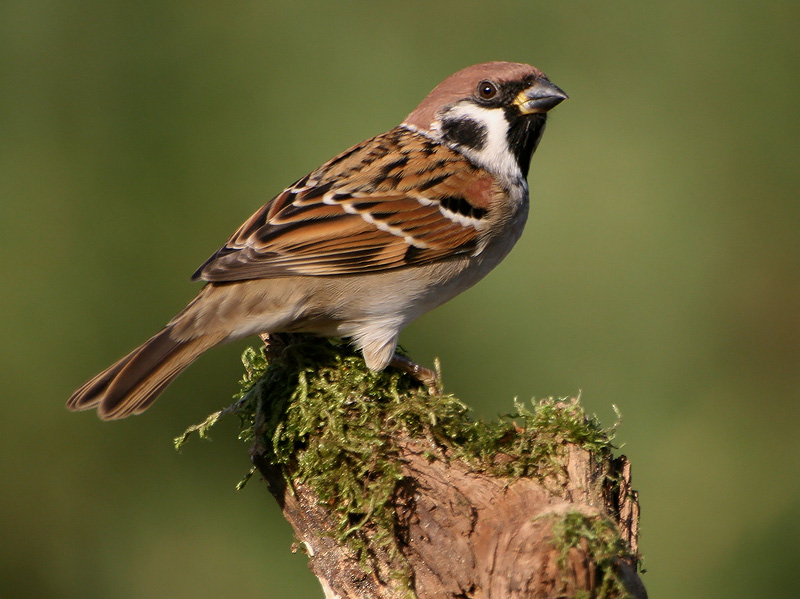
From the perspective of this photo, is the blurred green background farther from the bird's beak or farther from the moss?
the moss

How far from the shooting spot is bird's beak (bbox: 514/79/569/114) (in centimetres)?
415

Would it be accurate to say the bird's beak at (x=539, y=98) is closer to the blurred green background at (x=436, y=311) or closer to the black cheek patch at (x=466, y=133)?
the black cheek patch at (x=466, y=133)

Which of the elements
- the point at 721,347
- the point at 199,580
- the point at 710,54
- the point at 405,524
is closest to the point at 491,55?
the point at 710,54

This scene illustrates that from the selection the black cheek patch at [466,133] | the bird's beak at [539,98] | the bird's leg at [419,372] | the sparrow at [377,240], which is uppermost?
the bird's beak at [539,98]

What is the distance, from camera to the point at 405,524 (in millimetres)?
2885

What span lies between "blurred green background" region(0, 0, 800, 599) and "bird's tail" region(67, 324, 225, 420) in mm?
2640

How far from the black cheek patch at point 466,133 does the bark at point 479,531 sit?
5.56 feet

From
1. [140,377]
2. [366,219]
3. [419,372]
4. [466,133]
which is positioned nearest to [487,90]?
[466,133]

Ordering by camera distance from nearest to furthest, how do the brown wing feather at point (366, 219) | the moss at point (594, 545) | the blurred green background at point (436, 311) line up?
the moss at point (594, 545)
the brown wing feather at point (366, 219)
the blurred green background at point (436, 311)

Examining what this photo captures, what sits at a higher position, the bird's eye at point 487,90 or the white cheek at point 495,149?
the bird's eye at point 487,90

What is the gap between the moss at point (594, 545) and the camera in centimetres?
256

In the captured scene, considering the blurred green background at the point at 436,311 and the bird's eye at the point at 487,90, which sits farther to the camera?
the blurred green background at the point at 436,311

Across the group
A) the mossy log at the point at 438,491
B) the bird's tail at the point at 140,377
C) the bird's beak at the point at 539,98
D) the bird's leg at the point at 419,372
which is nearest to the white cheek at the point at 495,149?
the bird's beak at the point at 539,98

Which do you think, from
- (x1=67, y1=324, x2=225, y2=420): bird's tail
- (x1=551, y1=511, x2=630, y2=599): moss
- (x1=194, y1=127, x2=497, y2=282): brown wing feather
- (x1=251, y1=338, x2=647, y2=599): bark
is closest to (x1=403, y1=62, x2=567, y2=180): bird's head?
(x1=194, y1=127, x2=497, y2=282): brown wing feather
